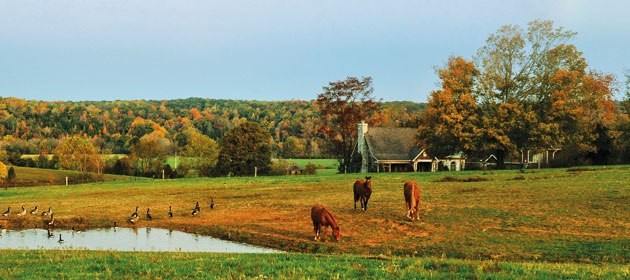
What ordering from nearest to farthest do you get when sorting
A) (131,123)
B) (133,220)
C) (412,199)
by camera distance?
(412,199), (133,220), (131,123)

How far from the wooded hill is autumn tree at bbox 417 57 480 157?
2002 inches

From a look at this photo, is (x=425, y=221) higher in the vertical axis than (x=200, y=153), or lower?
lower

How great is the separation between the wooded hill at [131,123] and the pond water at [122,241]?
93942mm

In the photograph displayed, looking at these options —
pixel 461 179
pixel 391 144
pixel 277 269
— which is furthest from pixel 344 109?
pixel 277 269

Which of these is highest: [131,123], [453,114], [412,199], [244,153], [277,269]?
[131,123]

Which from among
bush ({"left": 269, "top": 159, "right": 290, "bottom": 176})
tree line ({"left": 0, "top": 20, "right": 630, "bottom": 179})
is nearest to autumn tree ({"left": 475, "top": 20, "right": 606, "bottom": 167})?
tree line ({"left": 0, "top": 20, "right": 630, "bottom": 179})

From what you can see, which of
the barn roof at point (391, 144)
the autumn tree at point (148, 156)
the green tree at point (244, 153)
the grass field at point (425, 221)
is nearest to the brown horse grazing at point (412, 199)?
the grass field at point (425, 221)

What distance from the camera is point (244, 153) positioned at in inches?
3159

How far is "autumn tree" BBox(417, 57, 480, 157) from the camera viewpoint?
61344 millimetres

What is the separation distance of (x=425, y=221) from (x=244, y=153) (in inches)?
2267

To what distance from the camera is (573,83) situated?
200 ft

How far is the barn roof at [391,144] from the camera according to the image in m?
80.8

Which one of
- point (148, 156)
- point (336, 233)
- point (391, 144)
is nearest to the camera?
point (336, 233)

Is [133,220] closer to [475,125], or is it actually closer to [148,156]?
[475,125]
